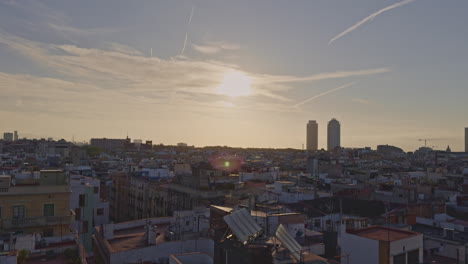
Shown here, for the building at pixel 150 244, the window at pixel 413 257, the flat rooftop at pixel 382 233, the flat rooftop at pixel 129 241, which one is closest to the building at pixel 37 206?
the building at pixel 150 244

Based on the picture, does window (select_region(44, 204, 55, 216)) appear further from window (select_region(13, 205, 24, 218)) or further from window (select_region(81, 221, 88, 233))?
window (select_region(81, 221, 88, 233))

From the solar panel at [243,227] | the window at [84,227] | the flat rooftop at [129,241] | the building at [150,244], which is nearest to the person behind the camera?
the solar panel at [243,227]

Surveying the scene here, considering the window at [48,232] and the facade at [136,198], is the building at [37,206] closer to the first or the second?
the window at [48,232]

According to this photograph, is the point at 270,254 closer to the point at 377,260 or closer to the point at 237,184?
the point at 377,260

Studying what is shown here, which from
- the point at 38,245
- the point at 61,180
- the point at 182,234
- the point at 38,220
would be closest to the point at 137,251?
the point at 182,234

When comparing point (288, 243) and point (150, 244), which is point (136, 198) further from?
point (288, 243)

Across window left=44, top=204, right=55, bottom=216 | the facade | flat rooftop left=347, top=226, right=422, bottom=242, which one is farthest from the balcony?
flat rooftop left=347, top=226, right=422, bottom=242

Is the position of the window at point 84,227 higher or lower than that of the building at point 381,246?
lower
